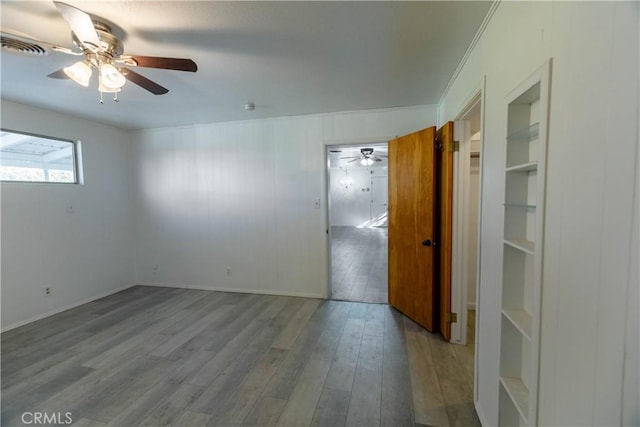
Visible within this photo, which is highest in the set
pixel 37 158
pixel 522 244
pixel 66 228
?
pixel 37 158

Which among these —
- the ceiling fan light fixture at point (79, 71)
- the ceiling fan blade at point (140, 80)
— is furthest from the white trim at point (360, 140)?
the ceiling fan light fixture at point (79, 71)

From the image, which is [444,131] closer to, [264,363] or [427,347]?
[427,347]

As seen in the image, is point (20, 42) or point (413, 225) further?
point (413, 225)

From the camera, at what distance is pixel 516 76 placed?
1203 mm

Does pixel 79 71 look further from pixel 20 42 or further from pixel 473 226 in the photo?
pixel 473 226

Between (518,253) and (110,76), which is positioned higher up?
(110,76)

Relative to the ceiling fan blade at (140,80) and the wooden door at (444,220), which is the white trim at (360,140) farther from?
the ceiling fan blade at (140,80)

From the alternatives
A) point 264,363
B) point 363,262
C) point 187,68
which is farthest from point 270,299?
point 187,68

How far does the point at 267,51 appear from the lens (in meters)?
1.89

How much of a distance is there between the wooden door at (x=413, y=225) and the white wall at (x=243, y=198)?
0.56 meters

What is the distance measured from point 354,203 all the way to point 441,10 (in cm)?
886

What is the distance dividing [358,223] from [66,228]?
332 inches

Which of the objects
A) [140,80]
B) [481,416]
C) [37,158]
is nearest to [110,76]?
[140,80]

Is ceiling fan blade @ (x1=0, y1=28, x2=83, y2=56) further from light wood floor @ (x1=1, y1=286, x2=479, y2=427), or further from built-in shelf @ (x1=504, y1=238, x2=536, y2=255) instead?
built-in shelf @ (x1=504, y1=238, x2=536, y2=255)
